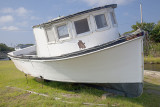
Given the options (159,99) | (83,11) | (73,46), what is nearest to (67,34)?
(73,46)

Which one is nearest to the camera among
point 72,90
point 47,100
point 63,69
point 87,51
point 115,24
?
point 87,51

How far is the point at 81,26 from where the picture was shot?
211 inches

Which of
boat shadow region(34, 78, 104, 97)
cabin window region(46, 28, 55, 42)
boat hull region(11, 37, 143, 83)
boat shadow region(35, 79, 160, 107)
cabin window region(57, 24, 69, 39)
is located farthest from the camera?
cabin window region(46, 28, 55, 42)

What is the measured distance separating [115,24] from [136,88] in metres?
2.82

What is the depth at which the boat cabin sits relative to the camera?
5.25 meters

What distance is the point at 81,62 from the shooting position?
15.9 ft

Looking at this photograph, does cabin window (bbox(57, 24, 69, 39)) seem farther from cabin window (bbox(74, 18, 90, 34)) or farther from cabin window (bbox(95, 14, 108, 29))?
cabin window (bbox(95, 14, 108, 29))

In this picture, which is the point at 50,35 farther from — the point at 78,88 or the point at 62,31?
the point at 78,88

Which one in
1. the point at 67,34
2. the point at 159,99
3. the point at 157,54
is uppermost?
the point at 67,34

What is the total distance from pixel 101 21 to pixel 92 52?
1601 mm

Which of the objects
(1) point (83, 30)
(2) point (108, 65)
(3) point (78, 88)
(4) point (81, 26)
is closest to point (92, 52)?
(2) point (108, 65)

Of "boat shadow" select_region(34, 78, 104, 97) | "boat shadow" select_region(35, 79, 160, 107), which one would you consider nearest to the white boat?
"boat shadow" select_region(35, 79, 160, 107)

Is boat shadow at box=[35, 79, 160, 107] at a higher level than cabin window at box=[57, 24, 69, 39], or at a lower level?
lower

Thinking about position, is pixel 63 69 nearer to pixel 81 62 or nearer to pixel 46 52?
pixel 81 62
